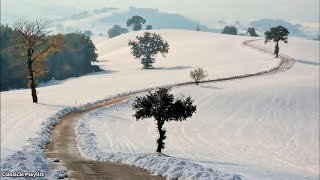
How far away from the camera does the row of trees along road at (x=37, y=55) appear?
54875 millimetres

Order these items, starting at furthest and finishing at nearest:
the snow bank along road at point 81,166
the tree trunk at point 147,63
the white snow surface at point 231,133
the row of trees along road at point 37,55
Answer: the tree trunk at point 147,63 → the row of trees along road at point 37,55 → the white snow surface at point 231,133 → the snow bank along road at point 81,166

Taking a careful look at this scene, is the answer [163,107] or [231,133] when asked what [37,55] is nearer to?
[231,133]

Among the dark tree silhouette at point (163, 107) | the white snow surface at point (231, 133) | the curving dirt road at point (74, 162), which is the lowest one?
the white snow surface at point (231, 133)

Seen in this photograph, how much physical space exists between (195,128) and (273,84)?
107ft

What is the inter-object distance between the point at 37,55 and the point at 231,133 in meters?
25.8

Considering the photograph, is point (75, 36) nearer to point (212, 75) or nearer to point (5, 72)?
point (5, 72)

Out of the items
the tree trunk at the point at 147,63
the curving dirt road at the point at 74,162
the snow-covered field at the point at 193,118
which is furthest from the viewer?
the tree trunk at the point at 147,63

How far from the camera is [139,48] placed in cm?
13838

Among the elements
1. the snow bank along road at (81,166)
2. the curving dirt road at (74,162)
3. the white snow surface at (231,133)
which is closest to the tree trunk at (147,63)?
the white snow surface at (231,133)

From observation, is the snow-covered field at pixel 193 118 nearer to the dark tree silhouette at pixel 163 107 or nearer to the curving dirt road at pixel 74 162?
the curving dirt road at pixel 74 162

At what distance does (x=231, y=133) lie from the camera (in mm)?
53562

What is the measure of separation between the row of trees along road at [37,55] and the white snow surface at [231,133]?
9.92 metres

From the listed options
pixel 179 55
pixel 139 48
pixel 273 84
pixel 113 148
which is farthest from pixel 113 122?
pixel 179 55

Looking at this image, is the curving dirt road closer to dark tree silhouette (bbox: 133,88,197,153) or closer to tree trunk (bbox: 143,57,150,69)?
dark tree silhouette (bbox: 133,88,197,153)
